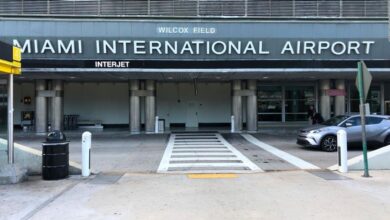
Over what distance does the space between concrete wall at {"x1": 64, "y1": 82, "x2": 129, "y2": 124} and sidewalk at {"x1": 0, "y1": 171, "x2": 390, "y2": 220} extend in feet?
79.1

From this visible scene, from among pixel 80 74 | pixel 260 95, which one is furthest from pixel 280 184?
pixel 260 95

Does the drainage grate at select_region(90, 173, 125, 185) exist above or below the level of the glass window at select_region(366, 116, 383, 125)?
below

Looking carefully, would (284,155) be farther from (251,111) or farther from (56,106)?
(56,106)

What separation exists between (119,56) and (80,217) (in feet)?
64.8

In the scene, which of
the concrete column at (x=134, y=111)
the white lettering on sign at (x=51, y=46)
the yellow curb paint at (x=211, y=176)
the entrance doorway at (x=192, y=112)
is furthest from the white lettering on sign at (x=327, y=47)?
the yellow curb paint at (x=211, y=176)

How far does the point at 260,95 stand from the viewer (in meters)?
Result: 35.4

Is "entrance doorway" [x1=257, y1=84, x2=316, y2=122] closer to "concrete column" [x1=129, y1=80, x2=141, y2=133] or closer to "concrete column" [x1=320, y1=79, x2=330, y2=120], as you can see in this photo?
"concrete column" [x1=320, y1=79, x2=330, y2=120]

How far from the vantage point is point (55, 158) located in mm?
11422

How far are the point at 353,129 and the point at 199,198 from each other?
1184 centimetres

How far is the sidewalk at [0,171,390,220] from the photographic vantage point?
7770 millimetres

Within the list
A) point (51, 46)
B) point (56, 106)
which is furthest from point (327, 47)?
point (56, 106)

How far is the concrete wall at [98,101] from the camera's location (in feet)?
117

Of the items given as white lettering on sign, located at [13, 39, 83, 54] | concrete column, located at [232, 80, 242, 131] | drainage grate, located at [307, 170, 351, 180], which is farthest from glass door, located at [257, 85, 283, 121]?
drainage grate, located at [307, 170, 351, 180]

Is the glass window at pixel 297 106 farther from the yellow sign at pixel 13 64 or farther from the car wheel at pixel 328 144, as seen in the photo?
the yellow sign at pixel 13 64
